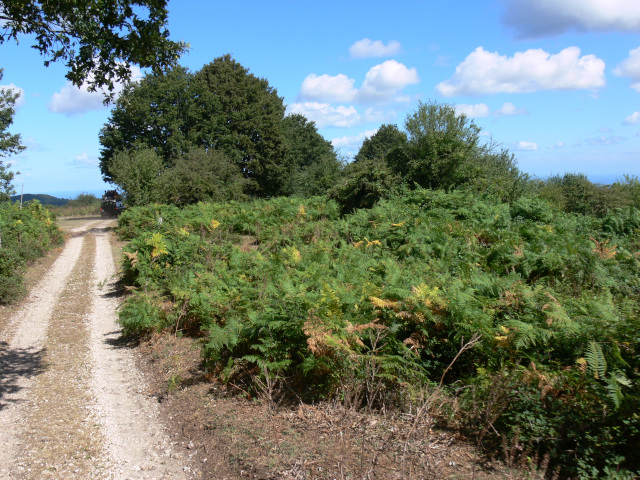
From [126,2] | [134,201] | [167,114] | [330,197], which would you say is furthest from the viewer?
[167,114]

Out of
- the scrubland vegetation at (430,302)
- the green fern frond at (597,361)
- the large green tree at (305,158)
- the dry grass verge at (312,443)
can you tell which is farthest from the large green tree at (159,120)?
the green fern frond at (597,361)

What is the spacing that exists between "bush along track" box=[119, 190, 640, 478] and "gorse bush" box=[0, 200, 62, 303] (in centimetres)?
353

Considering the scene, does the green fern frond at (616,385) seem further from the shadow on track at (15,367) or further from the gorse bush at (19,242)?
the gorse bush at (19,242)

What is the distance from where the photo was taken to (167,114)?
119ft

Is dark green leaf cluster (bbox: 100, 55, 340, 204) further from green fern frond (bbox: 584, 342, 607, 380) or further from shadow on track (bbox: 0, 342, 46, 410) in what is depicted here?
green fern frond (bbox: 584, 342, 607, 380)

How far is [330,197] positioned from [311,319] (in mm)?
15705

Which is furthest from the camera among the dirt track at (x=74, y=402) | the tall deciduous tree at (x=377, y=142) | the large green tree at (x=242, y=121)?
the tall deciduous tree at (x=377, y=142)

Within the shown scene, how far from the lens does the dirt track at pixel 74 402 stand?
4.96 metres

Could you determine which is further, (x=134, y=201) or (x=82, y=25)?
Result: (x=134, y=201)

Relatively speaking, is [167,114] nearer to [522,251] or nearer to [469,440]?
[522,251]

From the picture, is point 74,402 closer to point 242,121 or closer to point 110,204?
point 110,204

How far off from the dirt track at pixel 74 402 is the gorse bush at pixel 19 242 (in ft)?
2.08

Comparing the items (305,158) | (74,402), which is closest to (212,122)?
(305,158)

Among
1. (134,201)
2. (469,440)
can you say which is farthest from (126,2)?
(134,201)
